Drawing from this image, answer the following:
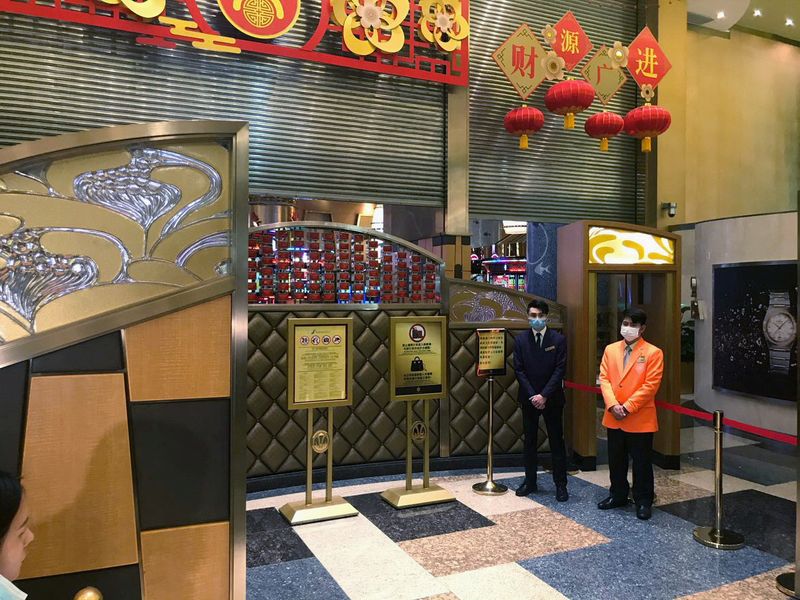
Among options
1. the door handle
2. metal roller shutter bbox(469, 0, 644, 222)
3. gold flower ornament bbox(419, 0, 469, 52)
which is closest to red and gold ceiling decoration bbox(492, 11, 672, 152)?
metal roller shutter bbox(469, 0, 644, 222)

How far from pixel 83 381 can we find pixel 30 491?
34 cm

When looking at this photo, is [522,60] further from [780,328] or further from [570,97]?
[780,328]

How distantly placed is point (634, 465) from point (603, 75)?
14.0ft

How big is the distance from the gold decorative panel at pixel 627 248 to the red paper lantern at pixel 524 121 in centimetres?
140

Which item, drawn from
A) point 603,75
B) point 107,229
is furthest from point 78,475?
point 603,75

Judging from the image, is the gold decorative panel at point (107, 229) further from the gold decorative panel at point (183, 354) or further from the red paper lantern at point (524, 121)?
the red paper lantern at point (524, 121)

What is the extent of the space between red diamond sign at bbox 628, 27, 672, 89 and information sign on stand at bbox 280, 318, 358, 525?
4476 millimetres

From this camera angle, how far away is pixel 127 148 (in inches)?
78.4

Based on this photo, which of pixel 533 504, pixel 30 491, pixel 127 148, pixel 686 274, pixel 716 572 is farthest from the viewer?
pixel 686 274

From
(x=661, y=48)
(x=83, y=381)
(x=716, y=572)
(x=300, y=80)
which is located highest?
(x=661, y=48)

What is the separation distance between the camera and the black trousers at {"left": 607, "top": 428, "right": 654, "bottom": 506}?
14.0ft

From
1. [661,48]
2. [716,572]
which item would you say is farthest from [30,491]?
[661,48]

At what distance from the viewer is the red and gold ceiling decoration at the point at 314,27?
4723mm

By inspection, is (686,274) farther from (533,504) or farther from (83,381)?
(83,381)
